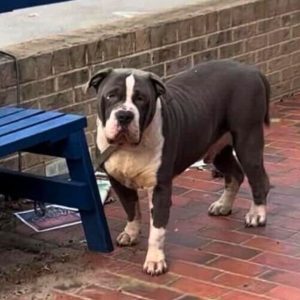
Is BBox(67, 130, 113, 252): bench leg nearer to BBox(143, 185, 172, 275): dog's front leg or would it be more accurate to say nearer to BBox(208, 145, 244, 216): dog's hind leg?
BBox(143, 185, 172, 275): dog's front leg

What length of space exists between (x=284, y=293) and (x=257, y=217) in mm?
982

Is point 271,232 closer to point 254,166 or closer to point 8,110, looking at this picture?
point 254,166

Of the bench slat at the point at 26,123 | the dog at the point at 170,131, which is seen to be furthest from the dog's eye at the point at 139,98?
the bench slat at the point at 26,123

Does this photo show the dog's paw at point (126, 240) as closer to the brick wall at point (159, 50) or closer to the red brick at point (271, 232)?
the red brick at point (271, 232)

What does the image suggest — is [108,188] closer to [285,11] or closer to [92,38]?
[92,38]

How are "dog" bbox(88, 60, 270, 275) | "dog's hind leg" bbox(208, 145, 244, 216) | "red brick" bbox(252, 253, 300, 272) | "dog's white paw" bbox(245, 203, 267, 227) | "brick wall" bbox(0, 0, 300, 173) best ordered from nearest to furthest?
"dog" bbox(88, 60, 270, 275), "red brick" bbox(252, 253, 300, 272), "dog's white paw" bbox(245, 203, 267, 227), "dog's hind leg" bbox(208, 145, 244, 216), "brick wall" bbox(0, 0, 300, 173)

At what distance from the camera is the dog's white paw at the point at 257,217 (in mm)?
5707

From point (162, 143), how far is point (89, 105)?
1.76 m

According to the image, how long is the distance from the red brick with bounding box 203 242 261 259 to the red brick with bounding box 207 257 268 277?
0.08 metres

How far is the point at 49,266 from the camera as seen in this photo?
520 cm

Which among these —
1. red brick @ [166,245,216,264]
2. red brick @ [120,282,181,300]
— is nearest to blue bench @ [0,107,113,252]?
red brick @ [166,245,216,264]

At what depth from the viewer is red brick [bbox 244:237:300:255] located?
17.5 feet

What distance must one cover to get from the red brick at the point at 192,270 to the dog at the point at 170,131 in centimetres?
9

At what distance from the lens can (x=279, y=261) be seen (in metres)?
5.19
